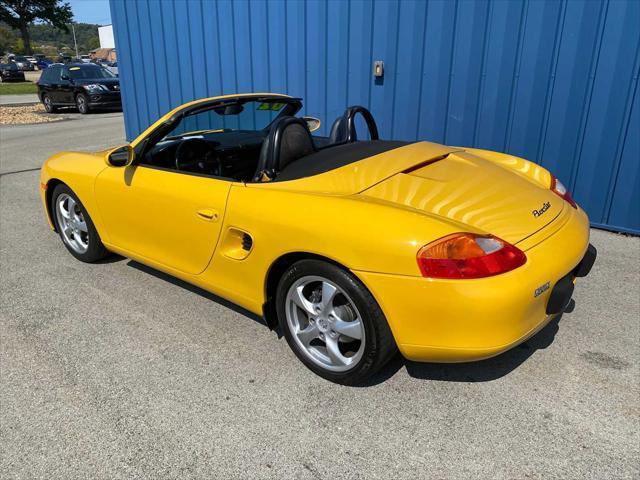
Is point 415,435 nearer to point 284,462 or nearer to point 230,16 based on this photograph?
point 284,462

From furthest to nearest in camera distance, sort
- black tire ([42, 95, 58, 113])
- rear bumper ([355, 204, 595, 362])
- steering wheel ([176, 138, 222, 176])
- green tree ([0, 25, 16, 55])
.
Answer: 1. green tree ([0, 25, 16, 55])
2. black tire ([42, 95, 58, 113])
3. steering wheel ([176, 138, 222, 176])
4. rear bumper ([355, 204, 595, 362])

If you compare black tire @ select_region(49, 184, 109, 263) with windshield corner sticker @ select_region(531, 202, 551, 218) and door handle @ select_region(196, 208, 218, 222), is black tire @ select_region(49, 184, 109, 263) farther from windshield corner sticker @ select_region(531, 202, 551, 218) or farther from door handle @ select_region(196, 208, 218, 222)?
windshield corner sticker @ select_region(531, 202, 551, 218)

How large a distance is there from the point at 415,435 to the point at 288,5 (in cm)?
574

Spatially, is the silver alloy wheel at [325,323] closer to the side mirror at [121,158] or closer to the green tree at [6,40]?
the side mirror at [121,158]

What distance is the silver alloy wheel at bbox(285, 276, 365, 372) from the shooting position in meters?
2.38

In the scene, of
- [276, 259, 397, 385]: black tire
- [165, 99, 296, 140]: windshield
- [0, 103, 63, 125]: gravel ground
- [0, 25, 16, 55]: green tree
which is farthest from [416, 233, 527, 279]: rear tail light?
[0, 25, 16, 55]: green tree

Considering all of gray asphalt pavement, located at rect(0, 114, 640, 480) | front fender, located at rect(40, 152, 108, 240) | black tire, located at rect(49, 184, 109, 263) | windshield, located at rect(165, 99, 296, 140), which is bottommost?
gray asphalt pavement, located at rect(0, 114, 640, 480)

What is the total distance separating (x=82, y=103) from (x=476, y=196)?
16904mm

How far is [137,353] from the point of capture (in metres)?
2.87

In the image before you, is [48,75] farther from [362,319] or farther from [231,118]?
[362,319]

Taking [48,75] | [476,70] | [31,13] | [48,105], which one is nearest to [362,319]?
[476,70]

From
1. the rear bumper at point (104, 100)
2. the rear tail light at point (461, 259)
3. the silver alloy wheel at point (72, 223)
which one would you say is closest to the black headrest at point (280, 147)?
the rear tail light at point (461, 259)

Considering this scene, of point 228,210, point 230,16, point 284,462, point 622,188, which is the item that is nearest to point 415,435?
point 284,462

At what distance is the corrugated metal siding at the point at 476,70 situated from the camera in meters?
4.52
